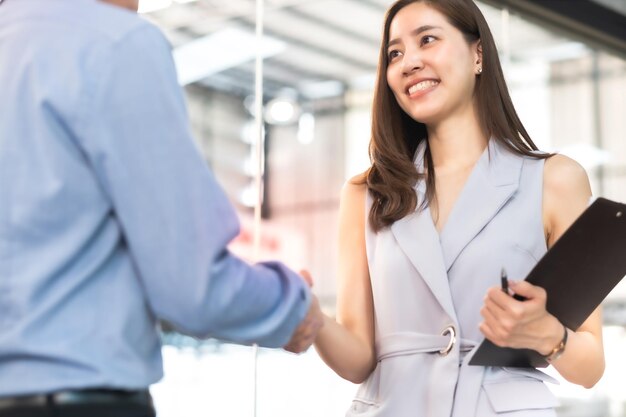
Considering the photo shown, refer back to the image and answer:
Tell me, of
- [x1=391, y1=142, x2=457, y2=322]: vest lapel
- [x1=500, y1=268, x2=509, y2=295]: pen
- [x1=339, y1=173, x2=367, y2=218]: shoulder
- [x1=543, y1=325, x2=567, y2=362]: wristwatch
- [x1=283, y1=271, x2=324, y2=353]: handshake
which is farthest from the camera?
[x1=339, y1=173, x2=367, y2=218]: shoulder

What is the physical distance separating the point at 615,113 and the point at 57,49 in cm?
589

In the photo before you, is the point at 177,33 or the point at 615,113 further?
the point at 615,113

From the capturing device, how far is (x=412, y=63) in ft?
7.66

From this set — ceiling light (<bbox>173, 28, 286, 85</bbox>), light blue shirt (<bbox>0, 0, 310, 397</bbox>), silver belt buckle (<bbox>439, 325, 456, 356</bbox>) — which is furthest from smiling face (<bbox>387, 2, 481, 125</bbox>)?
ceiling light (<bbox>173, 28, 286, 85</bbox>)

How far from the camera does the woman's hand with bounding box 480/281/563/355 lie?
1.88 m

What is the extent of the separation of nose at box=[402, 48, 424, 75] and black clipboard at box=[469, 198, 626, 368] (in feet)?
2.06

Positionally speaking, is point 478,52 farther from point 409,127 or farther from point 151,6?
point 151,6

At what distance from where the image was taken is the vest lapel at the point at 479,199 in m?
2.26

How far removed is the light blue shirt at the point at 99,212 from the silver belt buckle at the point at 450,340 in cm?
84

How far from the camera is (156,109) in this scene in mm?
1394

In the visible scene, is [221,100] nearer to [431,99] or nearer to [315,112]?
[315,112]

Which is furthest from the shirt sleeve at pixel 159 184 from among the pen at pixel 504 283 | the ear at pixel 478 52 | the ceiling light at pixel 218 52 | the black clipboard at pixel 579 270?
the ceiling light at pixel 218 52

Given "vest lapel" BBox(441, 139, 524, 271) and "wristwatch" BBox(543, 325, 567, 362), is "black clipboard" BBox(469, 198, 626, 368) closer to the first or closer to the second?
"wristwatch" BBox(543, 325, 567, 362)

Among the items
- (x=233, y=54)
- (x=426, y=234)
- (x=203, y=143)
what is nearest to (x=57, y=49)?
Result: (x=426, y=234)
